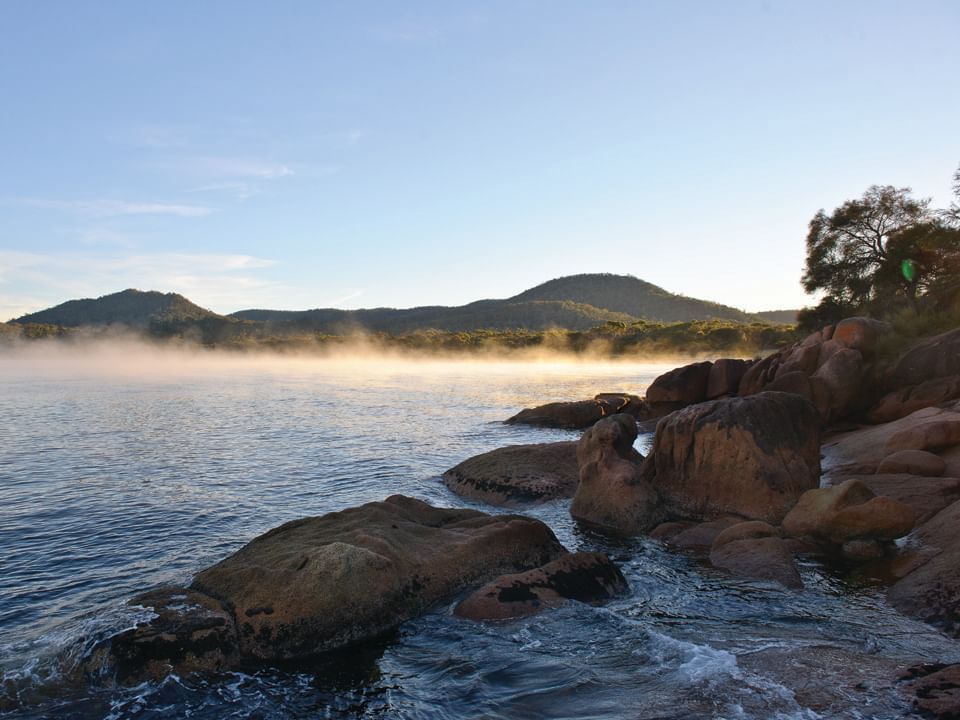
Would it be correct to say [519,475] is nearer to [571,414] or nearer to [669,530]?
[669,530]

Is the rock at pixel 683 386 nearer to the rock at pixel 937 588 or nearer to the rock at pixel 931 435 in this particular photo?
the rock at pixel 931 435

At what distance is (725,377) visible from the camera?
91.8ft

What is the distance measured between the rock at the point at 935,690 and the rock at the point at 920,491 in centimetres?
578

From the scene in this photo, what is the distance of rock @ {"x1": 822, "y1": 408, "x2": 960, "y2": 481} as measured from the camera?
1583cm

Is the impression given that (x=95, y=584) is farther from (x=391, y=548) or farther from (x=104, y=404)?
(x=104, y=404)

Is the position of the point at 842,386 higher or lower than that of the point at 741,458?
higher

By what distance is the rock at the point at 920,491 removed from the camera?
40.2 feet

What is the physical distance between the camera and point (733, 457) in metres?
14.4

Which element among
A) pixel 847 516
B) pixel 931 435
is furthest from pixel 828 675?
pixel 931 435

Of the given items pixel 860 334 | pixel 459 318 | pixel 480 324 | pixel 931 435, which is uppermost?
pixel 459 318

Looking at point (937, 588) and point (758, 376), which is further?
point (758, 376)

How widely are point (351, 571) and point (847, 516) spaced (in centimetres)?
851

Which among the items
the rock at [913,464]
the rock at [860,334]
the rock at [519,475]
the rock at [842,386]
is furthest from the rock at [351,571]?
the rock at [860,334]

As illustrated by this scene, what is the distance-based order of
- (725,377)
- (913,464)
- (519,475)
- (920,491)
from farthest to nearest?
(725,377) < (519,475) < (913,464) < (920,491)
